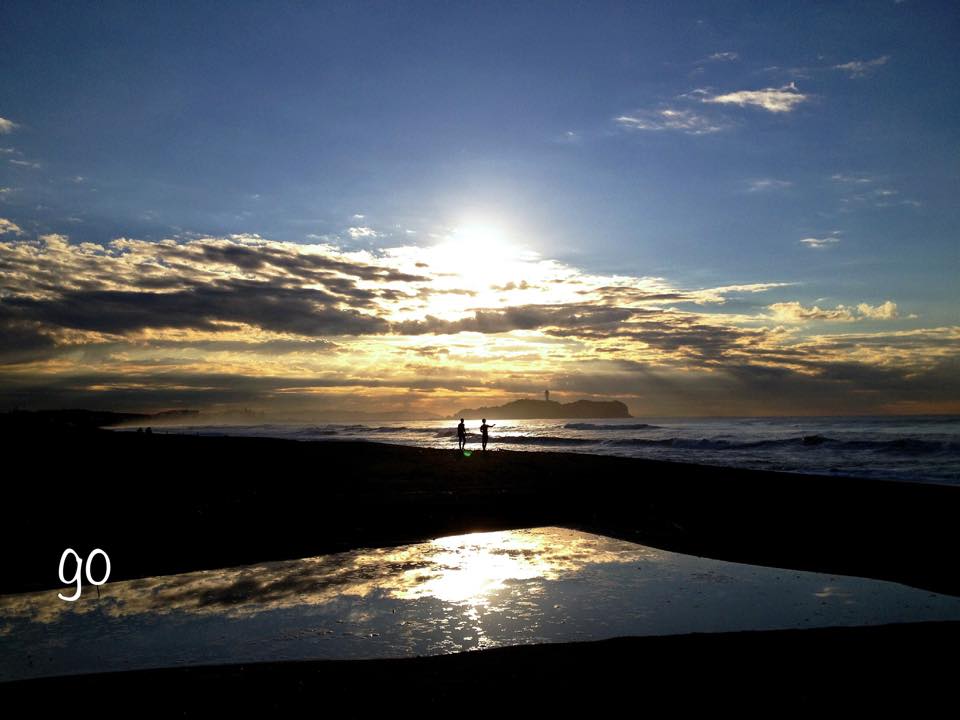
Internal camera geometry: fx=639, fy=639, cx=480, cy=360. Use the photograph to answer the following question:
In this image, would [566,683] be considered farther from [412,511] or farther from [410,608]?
[412,511]

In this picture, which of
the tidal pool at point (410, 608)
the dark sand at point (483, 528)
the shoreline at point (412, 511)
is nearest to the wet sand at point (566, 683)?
the dark sand at point (483, 528)

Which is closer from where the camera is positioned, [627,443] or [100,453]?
[100,453]

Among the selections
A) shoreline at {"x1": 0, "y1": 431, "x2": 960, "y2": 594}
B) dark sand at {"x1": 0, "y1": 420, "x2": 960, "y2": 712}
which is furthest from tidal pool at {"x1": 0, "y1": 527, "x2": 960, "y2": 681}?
shoreline at {"x1": 0, "y1": 431, "x2": 960, "y2": 594}

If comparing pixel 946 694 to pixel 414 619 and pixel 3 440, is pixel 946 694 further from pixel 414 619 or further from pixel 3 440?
pixel 3 440

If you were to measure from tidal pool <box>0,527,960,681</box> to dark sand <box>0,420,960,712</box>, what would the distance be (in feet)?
2.20

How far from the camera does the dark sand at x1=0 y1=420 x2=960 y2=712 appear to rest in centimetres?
688

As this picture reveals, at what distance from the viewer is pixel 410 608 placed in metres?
9.88

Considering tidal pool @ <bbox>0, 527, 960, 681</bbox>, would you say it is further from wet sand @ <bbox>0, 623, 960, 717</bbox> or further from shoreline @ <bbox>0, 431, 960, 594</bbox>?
shoreline @ <bbox>0, 431, 960, 594</bbox>

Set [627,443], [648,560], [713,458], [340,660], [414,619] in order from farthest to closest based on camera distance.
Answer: [627,443] < [713,458] < [648,560] < [414,619] < [340,660]

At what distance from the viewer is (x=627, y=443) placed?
235 feet

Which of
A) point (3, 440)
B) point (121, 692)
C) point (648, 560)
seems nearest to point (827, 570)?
point (648, 560)

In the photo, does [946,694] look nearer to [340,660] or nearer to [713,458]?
[340,660]

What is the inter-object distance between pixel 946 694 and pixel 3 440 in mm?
39814

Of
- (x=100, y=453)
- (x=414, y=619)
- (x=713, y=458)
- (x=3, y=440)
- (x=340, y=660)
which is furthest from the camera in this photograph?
(x=713, y=458)
